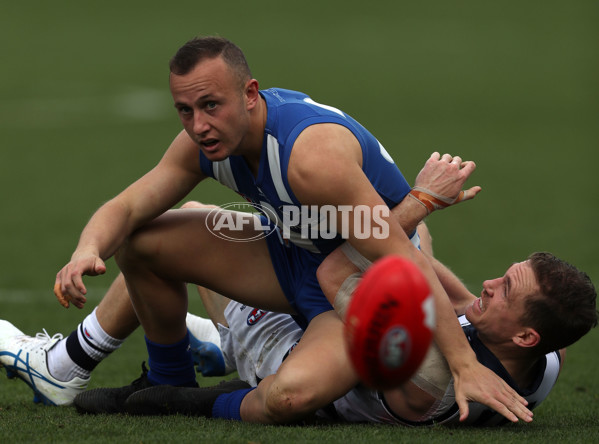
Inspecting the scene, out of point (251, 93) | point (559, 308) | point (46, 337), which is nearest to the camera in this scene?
point (559, 308)

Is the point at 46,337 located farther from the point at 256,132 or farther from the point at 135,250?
the point at 256,132

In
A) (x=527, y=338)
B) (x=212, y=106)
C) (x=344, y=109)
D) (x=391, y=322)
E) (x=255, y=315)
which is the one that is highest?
(x=212, y=106)

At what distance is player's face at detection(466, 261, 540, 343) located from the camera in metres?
4.18

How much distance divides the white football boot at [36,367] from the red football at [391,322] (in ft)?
6.37

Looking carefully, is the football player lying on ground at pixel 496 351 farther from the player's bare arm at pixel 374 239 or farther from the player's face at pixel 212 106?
the player's face at pixel 212 106

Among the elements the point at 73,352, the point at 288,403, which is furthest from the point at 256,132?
the point at 73,352

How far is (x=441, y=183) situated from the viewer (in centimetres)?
438

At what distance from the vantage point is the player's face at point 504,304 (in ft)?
13.7

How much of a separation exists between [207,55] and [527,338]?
1658 mm

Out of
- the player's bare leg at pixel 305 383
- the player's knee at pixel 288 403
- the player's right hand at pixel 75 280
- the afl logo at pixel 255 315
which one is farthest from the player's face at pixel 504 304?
the player's right hand at pixel 75 280

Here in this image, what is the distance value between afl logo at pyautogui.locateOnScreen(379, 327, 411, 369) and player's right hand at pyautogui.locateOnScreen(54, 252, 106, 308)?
4.09ft

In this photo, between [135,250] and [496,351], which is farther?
[135,250]

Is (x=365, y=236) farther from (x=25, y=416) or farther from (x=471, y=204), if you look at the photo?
(x=471, y=204)

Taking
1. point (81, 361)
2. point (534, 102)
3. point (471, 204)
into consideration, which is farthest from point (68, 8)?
point (81, 361)
